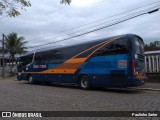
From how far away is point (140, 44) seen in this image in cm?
1648

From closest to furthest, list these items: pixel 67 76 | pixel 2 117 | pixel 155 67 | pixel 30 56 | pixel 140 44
Answer: pixel 2 117, pixel 140 44, pixel 67 76, pixel 155 67, pixel 30 56

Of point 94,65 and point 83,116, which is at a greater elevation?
point 94,65

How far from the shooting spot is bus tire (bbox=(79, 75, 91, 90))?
1755 cm

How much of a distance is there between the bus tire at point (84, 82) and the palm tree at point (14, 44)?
29540mm

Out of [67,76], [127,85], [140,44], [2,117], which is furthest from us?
[67,76]

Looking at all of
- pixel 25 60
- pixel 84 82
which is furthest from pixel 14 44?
pixel 84 82

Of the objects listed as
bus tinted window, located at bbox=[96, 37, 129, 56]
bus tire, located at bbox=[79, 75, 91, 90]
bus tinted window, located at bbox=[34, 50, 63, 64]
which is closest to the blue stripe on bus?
bus tinted window, located at bbox=[96, 37, 129, 56]

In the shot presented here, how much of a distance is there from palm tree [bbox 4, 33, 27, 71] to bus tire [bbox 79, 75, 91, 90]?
29.5 meters

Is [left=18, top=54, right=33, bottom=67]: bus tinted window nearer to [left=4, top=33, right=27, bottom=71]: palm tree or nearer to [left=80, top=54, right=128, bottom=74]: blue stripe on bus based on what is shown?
[left=80, top=54, right=128, bottom=74]: blue stripe on bus

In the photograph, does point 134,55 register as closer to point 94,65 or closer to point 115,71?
point 115,71

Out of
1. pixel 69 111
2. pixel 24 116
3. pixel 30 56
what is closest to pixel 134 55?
pixel 69 111

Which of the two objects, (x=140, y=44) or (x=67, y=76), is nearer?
(x=140, y=44)

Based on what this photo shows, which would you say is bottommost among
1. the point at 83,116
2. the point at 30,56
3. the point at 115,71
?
the point at 83,116

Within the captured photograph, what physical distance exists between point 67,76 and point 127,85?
5645 millimetres
